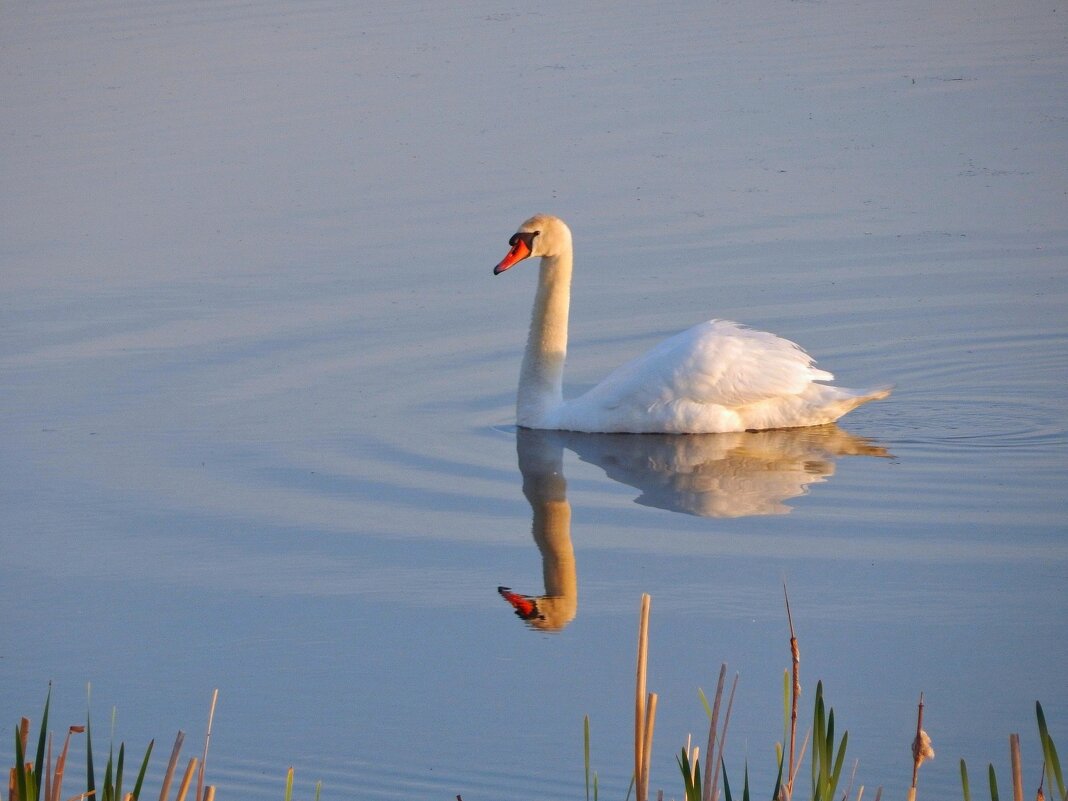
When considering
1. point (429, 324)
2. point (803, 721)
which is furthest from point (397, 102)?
point (803, 721)

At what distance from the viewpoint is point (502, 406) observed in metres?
8.77

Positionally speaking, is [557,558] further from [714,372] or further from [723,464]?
[714,372]

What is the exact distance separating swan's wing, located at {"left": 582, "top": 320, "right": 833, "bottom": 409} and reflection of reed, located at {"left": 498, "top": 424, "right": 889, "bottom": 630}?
0.20 meters

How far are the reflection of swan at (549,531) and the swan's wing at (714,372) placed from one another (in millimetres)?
386

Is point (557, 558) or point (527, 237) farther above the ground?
point (527, 237)

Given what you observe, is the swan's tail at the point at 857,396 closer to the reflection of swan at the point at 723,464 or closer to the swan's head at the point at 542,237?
the reflection of swan at the point at 723,464

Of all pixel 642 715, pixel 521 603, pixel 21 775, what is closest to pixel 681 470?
pixel 521 603

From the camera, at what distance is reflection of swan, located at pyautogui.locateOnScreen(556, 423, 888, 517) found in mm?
7086

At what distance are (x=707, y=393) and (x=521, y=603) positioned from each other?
2.39m

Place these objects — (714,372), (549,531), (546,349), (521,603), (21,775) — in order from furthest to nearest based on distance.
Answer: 1. (546,349)
2. (714,372)
3. (549,531)
4. (521,603)
5. (21,775)

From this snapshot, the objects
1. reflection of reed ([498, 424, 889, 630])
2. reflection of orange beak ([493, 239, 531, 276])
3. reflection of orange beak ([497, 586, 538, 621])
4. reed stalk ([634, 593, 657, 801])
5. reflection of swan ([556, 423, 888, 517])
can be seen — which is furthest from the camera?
reflection of orange beak ([493, 239, 531, 276])

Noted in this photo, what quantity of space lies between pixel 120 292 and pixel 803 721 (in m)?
6.20

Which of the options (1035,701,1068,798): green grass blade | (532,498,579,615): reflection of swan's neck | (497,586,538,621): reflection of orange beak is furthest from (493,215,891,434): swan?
(1035,701,1068,798): green grass blade

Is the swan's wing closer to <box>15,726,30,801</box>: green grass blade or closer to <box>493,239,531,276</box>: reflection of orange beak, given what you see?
<box>493,239,531,276</box>: reflection of orange beak
